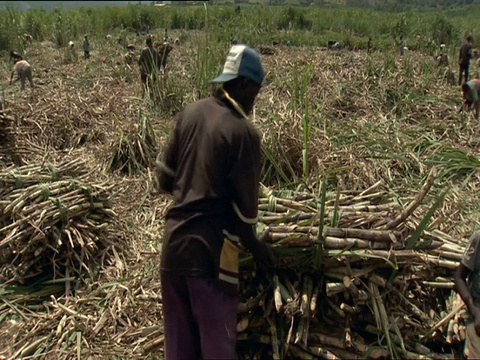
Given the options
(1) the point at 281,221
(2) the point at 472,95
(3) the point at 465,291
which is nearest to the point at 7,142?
(1) the point at 281,221

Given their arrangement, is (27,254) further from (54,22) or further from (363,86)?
(54,22)

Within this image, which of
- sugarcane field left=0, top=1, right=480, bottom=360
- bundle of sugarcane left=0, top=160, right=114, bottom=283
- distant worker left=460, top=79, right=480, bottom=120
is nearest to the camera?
sugarcane field left=0, top=1, right=480, bottom=360

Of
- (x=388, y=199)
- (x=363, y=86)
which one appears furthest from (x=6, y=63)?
Answer: (x=388, y=199)

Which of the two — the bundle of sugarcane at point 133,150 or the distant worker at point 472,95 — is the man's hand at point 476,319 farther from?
the distant worker at point 472,95

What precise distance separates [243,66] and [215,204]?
590 mm

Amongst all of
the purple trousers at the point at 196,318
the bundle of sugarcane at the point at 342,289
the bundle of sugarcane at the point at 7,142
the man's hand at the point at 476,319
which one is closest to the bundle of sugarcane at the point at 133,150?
the bundle of sugarcane at the point at 7,142

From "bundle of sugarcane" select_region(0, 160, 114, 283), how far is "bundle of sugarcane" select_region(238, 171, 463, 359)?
176cm

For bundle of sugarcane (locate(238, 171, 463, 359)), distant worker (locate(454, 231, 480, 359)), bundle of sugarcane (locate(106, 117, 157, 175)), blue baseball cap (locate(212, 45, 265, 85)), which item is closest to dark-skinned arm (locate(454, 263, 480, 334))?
distant worker (locate(454, 231, 480, 359))

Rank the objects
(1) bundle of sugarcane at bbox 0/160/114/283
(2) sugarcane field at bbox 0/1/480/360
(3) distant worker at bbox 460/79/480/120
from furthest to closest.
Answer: (3) distant worker at bbox 460/79/480/120, (1) bundle of sugarcane at bbox 0/160/114/283, (2) sugarcane field at bbox 0/1/480/360

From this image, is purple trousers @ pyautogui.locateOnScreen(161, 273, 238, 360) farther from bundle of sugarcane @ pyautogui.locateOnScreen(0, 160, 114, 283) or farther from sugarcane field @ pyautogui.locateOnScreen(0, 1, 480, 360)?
bundle of sugarcane @ pyautogui.locateOnScreen(0, 160, 114, 283)

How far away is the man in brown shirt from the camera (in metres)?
1.97

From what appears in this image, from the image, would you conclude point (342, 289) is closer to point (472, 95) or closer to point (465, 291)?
point (465, 291)

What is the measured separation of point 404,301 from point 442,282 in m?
0.31

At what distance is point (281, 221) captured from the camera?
266 cm
